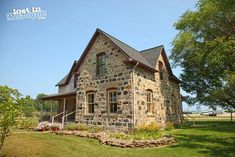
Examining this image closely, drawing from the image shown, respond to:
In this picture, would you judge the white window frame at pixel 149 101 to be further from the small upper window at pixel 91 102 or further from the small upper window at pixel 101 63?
the small upper window at pixel 91 102

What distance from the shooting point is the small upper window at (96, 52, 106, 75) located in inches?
653

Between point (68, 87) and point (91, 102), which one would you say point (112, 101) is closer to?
point (91, 102)

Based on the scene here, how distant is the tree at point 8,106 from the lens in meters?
7.11

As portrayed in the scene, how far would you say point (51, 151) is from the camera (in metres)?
8.69

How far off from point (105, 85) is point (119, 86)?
1.45 metres

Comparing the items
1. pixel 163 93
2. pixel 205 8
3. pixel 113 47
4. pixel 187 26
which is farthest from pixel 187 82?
pixel 113 47

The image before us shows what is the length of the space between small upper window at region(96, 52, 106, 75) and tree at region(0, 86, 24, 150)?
9.43 meters

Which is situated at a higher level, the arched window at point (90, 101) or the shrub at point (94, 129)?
the arched window at point (90, 101)

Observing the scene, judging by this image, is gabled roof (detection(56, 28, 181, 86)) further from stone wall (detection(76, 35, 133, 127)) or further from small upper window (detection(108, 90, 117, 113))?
small upper window (detection(108, 90, 117, 113))

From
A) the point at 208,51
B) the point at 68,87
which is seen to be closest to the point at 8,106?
the point at 208,51

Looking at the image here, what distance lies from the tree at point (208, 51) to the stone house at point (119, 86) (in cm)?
400

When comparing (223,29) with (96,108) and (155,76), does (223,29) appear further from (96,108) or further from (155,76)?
(96,108)

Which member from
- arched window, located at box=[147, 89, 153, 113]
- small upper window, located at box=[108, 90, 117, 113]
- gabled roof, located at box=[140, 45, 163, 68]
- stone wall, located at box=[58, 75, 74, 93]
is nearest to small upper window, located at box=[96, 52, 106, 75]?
small upper window, located at box=[108, 90, 117, 113]

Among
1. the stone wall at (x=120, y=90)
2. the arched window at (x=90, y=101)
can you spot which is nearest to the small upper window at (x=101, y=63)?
the stone wall at (x=120, y=90)
